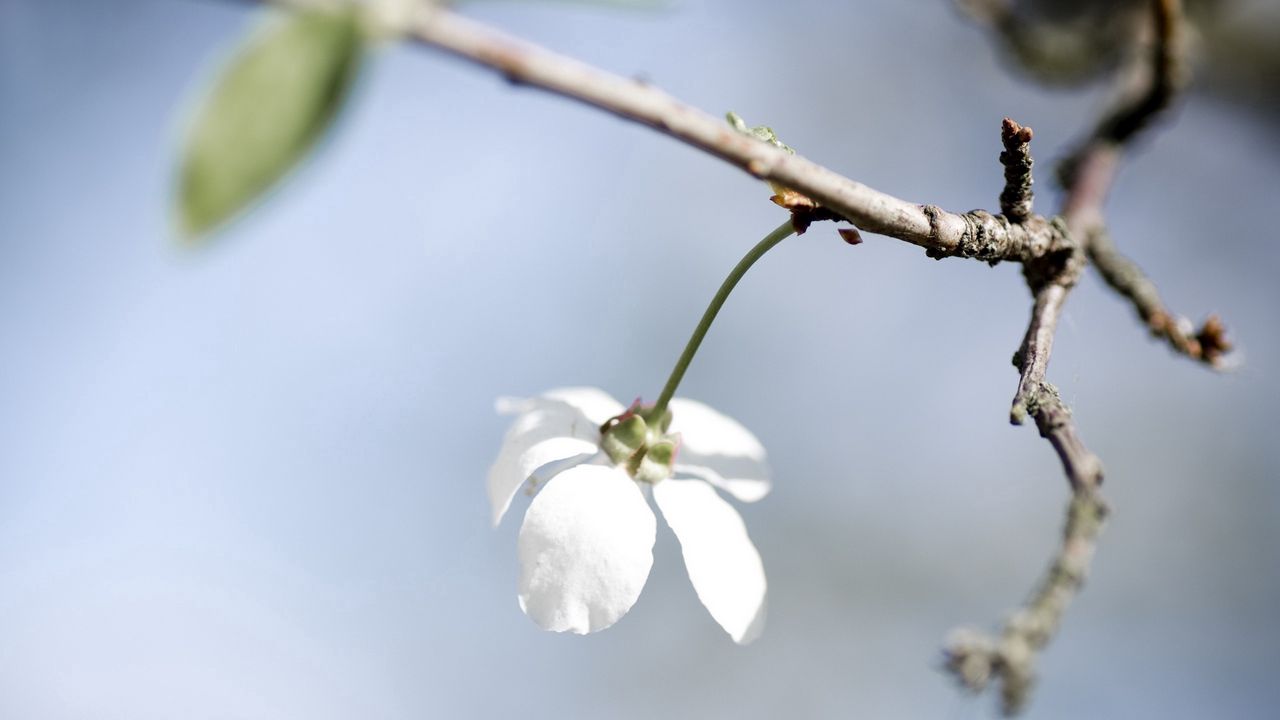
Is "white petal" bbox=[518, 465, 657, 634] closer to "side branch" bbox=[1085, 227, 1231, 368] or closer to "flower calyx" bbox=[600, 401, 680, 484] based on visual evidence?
"flower calyx" bbox=[600, 401, 680, 484]

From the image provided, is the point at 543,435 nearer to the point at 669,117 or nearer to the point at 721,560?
the point at 721,560

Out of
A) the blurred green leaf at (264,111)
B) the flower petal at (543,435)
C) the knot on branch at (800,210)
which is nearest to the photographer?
the blurred green leaf at (264,111)

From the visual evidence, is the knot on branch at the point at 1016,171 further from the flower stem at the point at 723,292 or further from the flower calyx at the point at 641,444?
the flower calyx at the point at 641,444

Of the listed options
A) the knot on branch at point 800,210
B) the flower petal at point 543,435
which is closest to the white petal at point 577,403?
the flower petal at point 543,435

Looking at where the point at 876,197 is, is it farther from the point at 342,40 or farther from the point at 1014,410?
the point at 342,40

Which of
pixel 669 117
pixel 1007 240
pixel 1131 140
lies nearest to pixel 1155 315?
pixel 1007 240

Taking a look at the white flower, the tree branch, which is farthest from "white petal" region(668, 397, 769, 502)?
the tree branch

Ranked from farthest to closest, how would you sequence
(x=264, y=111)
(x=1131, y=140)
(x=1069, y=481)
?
1. (x=1131, y=140)
2. (x=1069, y=481)
3. (x=264, y=111)

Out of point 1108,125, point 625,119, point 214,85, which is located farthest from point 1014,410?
point 1108,125
